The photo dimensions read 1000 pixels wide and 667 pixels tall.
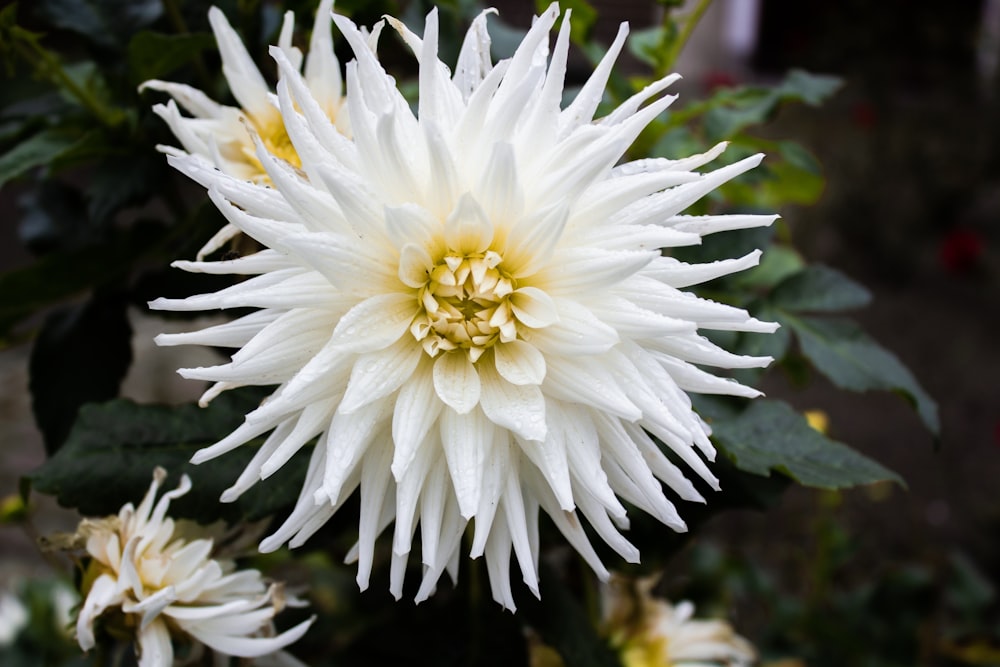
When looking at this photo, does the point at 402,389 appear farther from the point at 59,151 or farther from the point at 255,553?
the point at 59,151

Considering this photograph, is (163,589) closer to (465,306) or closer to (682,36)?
(465,306)

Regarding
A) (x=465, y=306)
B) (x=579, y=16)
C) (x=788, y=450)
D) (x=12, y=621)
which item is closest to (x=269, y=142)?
(x=465, y=306)

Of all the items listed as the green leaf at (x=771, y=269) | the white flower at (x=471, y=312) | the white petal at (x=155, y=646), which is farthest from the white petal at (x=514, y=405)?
the green leaf at (x=771, y=269)

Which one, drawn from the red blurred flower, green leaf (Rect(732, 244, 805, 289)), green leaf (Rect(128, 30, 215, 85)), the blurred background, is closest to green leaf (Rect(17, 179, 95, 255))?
green leaf (Rect(128, 30, 215, 85))

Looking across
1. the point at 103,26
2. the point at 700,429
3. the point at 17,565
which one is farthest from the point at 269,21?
the point at 17,565

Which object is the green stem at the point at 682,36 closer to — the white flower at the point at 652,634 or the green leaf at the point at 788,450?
the green leaf at the point at 788,450
